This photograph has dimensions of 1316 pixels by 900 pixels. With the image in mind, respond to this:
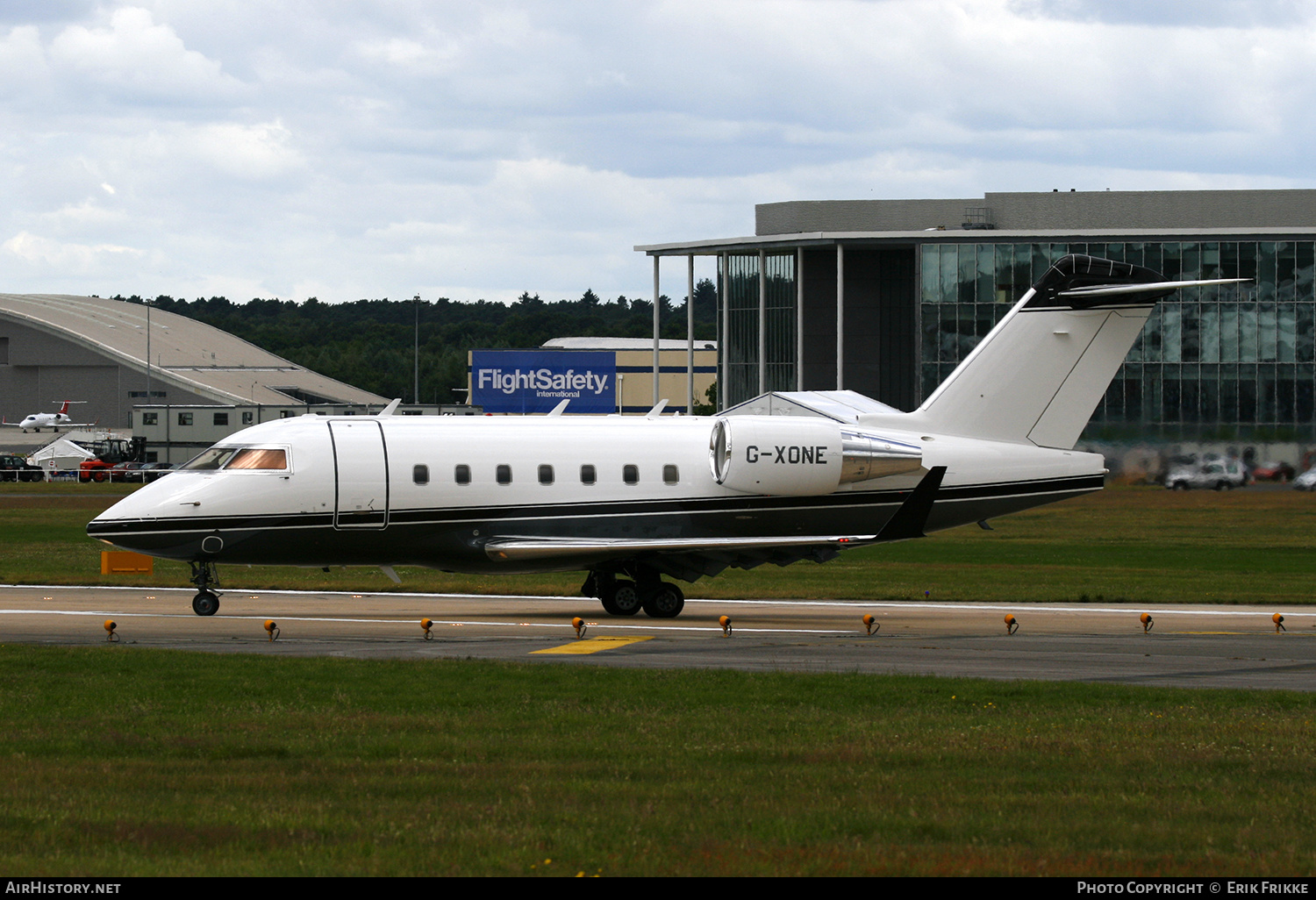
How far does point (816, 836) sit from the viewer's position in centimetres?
1038

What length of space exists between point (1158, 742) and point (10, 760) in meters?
10.8

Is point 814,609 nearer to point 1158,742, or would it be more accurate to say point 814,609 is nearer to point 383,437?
point 383,437

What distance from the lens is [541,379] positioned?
452 ft

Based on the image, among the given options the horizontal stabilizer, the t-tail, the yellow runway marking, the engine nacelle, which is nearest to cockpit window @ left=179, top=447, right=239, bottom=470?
the yellow runway marking

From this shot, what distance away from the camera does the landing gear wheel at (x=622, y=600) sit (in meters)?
28.4

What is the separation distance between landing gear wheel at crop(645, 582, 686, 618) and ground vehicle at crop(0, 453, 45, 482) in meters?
82.1

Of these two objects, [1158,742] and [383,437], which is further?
[383,437]

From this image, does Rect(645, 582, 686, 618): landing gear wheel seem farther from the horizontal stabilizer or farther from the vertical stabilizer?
the horizontal stabilizer

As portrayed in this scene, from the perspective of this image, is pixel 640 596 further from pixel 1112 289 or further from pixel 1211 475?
pixel 1211 475

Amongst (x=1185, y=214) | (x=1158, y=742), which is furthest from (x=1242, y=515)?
(x=1158, y=742)

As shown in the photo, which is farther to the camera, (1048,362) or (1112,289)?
(1048,362)

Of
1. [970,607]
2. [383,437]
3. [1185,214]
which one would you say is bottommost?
[970,607]

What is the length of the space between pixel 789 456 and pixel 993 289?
56.0m

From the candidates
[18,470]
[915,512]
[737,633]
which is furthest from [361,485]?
[18,470]
